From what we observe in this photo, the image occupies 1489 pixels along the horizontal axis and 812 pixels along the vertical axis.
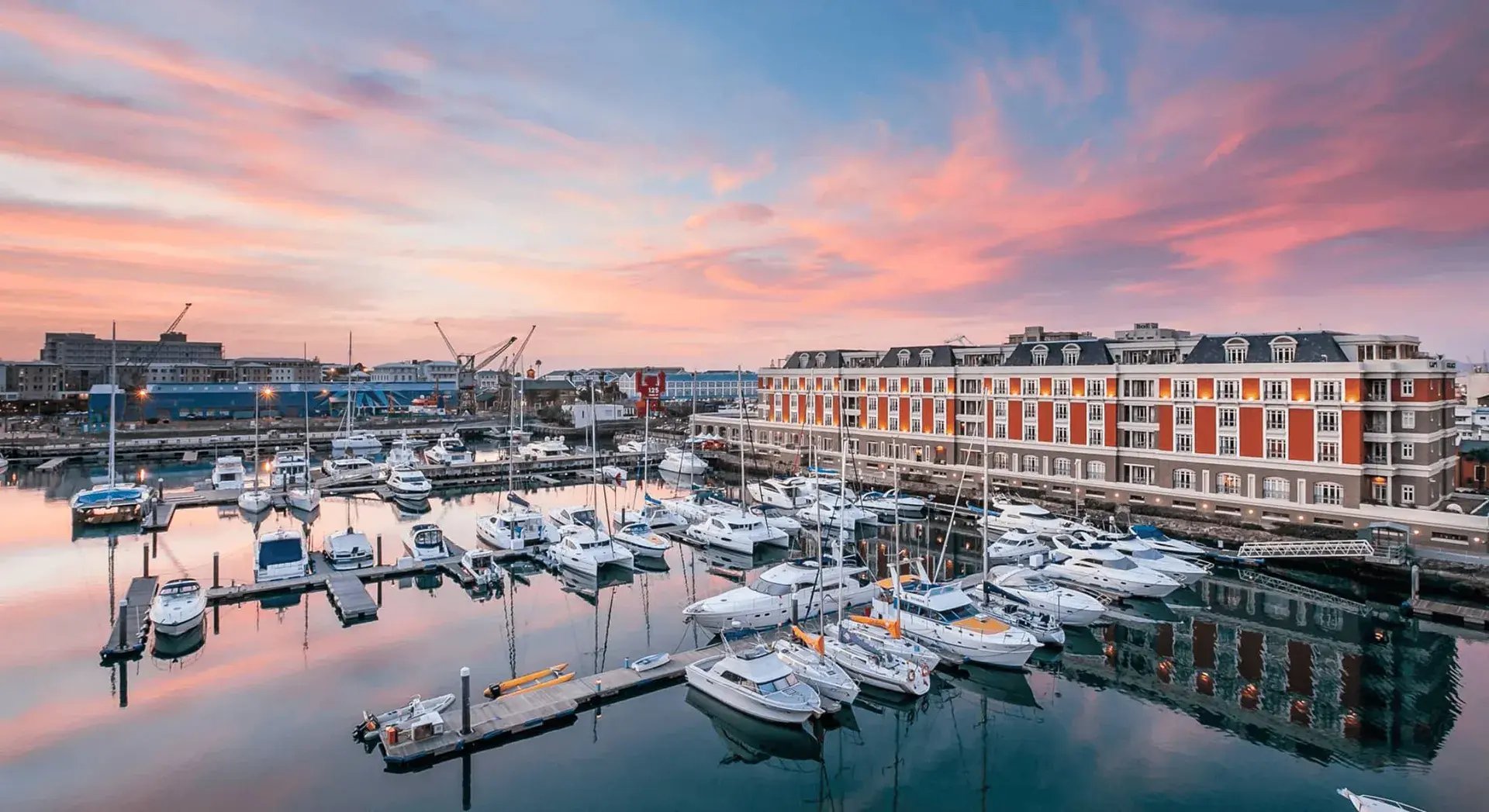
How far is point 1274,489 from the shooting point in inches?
1539

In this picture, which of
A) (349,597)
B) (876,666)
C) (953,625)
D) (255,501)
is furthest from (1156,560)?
(255,501)

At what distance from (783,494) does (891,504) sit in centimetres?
709

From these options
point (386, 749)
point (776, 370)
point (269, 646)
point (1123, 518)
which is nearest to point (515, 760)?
point (386, 749)

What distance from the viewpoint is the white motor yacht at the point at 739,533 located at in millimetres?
39375

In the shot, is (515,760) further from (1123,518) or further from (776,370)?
(776,370)

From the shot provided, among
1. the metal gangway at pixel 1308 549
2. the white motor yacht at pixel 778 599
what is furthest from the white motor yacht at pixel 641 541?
the metal gangway at pixel 1308 549

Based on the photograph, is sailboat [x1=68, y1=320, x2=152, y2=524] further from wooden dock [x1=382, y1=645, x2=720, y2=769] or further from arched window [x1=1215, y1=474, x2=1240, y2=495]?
arched window [x1=1215, y1=474, x2=1240, y2=495]

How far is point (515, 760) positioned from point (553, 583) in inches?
615

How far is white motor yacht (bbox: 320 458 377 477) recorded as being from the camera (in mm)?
61250

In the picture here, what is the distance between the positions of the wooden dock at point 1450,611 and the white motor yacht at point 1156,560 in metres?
6.84

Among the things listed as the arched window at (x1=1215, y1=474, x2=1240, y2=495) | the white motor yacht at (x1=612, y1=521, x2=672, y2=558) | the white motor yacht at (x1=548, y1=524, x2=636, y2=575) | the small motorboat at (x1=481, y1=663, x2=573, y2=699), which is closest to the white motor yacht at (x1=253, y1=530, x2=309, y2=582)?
the white motor yacht at (x1=548, y1=524, x2=636, y2=575)

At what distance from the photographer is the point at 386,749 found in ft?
58.6

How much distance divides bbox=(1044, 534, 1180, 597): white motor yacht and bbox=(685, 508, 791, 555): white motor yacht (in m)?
13.7

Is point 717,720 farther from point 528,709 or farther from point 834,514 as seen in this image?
point 834,514
